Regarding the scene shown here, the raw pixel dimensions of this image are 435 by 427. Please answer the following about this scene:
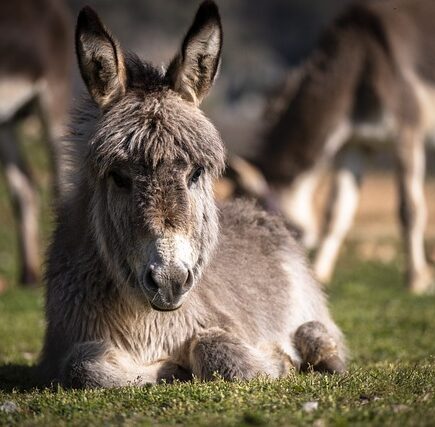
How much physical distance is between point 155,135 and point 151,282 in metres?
0.85

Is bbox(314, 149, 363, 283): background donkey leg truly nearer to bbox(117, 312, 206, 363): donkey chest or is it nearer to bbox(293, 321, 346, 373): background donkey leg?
bbox(293, 321, 346, 373): background donkey leg

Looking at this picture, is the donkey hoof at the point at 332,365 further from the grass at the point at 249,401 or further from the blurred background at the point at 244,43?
the blurred background at the point at 244,43

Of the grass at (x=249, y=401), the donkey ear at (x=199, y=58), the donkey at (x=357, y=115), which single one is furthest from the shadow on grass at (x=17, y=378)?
the donkey at (x=357, y=115)

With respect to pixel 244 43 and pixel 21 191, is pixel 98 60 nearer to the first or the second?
pixel 21 191

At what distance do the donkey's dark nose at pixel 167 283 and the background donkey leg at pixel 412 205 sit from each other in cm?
842

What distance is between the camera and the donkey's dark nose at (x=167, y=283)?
16.5ft

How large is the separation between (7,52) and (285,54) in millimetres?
24384

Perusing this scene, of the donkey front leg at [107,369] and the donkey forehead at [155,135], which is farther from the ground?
the donkey forehead at [155,135]

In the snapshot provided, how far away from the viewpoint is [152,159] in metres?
5.42

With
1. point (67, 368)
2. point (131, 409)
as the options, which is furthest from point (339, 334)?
point (131, 409)

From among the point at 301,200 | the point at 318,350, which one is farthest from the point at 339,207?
the point at 318,350

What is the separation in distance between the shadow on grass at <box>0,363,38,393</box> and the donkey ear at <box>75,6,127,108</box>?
5.75 ft

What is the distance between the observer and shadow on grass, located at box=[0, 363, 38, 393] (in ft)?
20.4

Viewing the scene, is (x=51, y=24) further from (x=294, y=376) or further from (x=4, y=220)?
(x=294, y=376)
